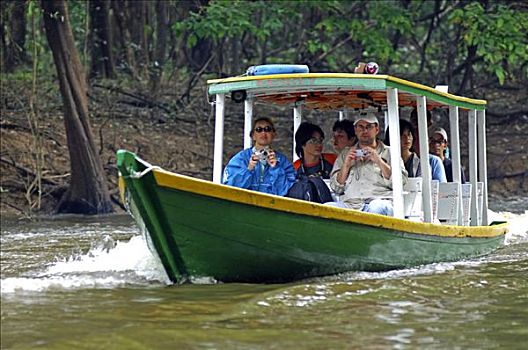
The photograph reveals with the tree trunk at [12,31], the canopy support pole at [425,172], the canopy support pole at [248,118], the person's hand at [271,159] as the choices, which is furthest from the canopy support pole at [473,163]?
the tree trunk at [12,31]

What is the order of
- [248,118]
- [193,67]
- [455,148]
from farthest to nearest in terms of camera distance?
1. [193,67]
2. [455,148]
3. [248,118]

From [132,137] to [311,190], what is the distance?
29.9ft

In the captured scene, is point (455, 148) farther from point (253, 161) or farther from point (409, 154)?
point (253, 161)

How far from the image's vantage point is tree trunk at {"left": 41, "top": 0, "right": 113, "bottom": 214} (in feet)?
50.2

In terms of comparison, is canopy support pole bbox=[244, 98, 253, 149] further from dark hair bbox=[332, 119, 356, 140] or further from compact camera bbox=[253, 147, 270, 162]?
compact camera bbox=[253, 147, 270, 162]

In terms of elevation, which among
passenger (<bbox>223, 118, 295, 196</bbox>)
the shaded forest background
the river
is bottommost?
the river

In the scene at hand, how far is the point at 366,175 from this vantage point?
31.7ft

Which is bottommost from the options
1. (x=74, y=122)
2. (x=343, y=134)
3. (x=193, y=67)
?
(x=343, y=134)

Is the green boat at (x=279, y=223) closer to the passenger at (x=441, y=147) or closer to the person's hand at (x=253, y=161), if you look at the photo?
the person's hand at (x=253, y=161)

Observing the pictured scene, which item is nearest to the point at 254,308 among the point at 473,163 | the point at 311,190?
the point at 311,190

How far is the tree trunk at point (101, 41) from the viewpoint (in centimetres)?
2002

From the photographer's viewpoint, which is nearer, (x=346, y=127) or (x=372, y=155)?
(x=372, y=155)

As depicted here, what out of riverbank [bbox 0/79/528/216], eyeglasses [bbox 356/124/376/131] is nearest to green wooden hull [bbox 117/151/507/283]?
eyeglasses [bbox 356/124/376/131]

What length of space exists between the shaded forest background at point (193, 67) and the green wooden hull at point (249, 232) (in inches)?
280
